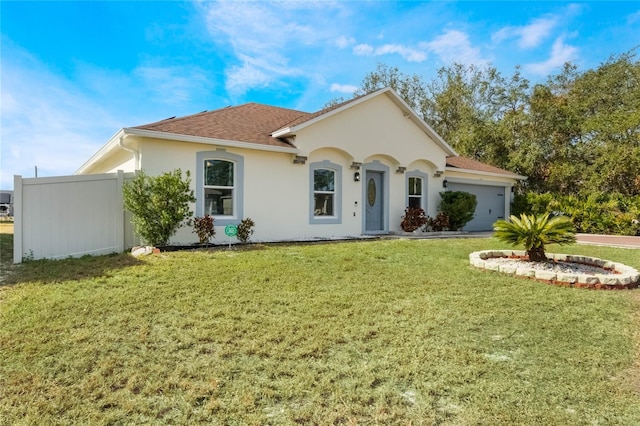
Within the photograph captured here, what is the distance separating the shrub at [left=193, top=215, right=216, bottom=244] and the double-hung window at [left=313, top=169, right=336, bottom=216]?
152 inches

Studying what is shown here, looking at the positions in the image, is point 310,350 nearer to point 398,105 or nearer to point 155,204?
point 155,204

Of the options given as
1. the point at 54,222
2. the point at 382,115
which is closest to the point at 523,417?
the point at 54,222

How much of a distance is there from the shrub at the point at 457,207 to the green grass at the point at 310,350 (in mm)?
9224

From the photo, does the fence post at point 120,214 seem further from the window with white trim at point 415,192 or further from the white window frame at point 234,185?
the window with white trim at point 415,192

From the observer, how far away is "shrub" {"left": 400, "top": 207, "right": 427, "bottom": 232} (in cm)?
1427

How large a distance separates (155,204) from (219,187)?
2.38 m

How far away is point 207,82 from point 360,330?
1796cm

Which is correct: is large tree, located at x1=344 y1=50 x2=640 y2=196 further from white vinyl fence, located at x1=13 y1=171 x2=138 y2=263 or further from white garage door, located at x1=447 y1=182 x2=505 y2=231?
white vinyl fence, located at x1=13 y1=171 x2=138 y2=263

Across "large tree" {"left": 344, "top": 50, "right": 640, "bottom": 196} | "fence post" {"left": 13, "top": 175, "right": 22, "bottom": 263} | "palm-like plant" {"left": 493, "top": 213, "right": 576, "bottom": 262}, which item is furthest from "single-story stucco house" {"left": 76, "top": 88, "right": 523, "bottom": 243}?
"large tree" {"left": 344, "top": 50, "right": 640, "bottom": 196}

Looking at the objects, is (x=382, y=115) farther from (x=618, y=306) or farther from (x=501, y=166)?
(x=501, y=166)

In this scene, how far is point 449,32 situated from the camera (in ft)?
53.5

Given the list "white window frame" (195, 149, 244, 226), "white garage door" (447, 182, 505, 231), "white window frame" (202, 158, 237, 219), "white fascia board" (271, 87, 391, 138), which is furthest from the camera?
"white garage door" (447, 182, 505, 231)

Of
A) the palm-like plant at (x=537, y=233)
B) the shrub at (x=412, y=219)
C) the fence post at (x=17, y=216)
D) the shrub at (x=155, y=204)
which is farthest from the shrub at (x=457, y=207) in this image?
the fence post at (x=17, y=216)

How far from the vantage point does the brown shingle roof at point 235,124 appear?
1016 cm
